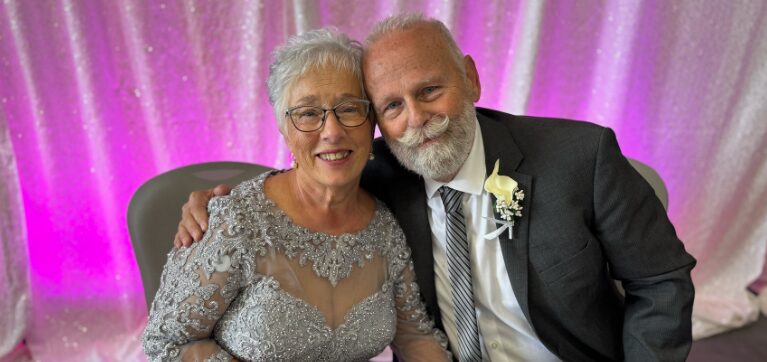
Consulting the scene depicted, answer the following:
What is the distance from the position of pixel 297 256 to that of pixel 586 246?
724mm

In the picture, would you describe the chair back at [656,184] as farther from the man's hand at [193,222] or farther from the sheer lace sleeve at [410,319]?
the man's hand at [193,222]

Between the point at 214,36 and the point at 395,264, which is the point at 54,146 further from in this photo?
the point at 395,264

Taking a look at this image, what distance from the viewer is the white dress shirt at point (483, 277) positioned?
1.45 meters

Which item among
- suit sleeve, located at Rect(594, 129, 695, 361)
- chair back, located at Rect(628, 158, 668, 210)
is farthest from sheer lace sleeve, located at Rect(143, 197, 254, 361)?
chair back, located at Rect(628, 158, 668, 210)

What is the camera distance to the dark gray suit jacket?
1347mm

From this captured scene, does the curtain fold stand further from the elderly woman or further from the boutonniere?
the boutonniere

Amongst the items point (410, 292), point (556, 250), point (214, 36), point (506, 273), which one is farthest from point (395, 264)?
point (214, 36)

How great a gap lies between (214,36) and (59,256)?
1149 millimetres

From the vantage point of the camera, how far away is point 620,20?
7.68ft

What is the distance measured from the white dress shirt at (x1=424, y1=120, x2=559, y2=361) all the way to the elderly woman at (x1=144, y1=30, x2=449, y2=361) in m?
0.20

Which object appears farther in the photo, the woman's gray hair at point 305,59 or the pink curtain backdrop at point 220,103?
the pink curtain backdrop at point 220,103

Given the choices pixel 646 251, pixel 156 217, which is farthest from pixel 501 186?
pixel 156 217

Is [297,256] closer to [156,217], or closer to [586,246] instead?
[156,217]

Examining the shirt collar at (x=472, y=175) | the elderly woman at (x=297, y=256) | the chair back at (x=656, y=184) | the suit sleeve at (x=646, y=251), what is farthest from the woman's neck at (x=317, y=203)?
the chair back at (x=656, y=184)
